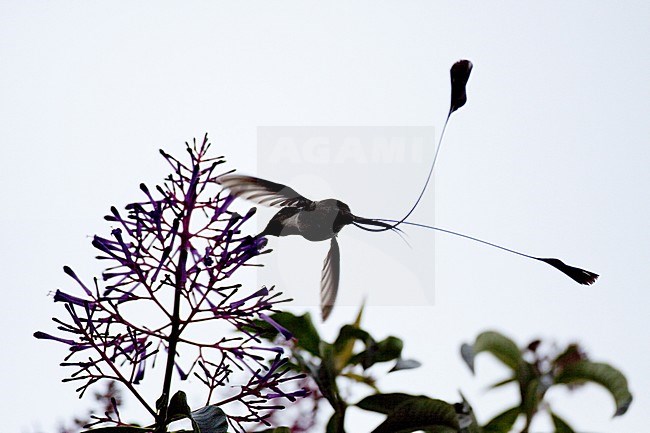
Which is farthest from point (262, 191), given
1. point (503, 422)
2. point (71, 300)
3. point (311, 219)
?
point (503, 422)

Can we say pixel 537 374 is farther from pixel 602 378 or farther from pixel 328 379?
pixel 328 379

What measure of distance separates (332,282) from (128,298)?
0.75ft

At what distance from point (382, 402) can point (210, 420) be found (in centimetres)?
30

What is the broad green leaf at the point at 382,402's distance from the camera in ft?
2.99

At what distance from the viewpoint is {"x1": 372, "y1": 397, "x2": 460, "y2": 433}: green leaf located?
860 mm

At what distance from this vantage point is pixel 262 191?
30.9 inches

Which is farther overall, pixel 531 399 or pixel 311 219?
pixel 531 399

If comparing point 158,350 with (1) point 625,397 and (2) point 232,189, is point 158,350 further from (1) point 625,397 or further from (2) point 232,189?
(1) point 625,397

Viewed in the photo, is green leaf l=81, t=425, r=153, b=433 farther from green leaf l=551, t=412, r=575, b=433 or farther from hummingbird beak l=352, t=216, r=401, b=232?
green leaf l=551, t=412, r=575, b=433

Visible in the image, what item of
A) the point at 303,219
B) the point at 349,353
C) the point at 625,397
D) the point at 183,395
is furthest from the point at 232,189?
the point at 625,397

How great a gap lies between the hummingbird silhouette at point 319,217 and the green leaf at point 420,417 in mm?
155

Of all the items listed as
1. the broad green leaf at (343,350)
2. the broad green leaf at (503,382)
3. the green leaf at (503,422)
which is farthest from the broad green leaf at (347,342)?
the broad green leaf at (503,382)

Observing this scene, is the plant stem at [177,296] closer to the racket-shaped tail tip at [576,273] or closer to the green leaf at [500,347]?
the racket-shaped tail tip at [576,273]

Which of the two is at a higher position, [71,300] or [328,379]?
[71,300]
